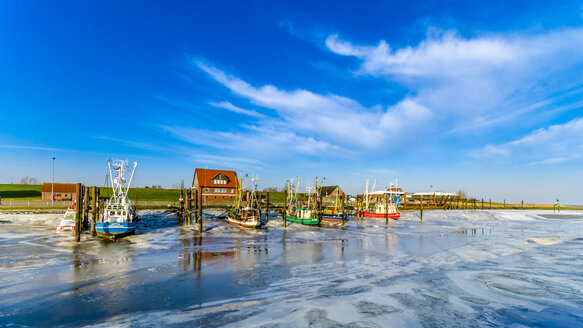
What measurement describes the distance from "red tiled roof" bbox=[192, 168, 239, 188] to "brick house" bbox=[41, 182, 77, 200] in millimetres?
32776

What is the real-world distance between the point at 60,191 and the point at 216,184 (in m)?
43.2

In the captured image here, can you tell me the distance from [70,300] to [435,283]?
59.0 ft

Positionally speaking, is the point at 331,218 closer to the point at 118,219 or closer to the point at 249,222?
the point at 249,222

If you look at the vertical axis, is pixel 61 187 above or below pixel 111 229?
above

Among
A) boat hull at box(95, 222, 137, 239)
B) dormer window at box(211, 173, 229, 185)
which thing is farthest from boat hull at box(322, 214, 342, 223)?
dormer window at box(211, 173, 229, 185)

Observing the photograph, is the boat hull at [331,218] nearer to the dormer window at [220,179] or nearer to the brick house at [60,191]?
the dormer window at [220,179]

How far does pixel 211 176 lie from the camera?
9256 centimetres

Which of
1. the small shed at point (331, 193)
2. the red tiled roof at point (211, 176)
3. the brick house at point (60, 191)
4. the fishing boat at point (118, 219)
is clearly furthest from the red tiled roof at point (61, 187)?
the small shed at point (331, 193)

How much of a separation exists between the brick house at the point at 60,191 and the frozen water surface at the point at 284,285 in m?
68.8

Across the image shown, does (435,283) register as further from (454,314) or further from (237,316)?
(237,316)

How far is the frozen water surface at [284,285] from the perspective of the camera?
12031 mm

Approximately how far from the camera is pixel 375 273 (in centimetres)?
1933

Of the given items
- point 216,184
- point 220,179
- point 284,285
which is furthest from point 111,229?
point 220,179

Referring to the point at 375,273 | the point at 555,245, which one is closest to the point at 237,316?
the point at 375,273
